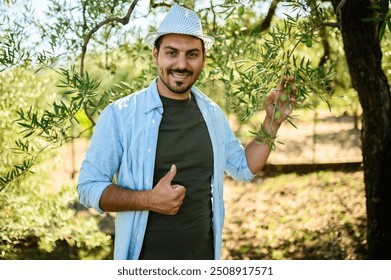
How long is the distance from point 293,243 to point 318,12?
5200mm

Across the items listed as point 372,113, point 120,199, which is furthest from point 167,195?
point 372,113

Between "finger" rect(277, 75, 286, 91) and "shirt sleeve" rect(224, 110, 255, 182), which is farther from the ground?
"finger" rect(277, 75, 286, 91)

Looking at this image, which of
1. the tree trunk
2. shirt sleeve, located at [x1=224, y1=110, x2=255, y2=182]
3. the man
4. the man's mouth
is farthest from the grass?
the man's mouth

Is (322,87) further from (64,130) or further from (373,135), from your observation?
(373,135)

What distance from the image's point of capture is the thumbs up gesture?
2283 mm

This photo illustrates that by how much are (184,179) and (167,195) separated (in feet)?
0.95

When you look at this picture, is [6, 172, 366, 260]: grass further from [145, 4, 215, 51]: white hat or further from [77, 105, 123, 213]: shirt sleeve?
[145, 4, 215, 51]: white hat

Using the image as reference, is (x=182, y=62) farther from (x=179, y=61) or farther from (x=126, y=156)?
(x=126, y=156)

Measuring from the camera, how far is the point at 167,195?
2.29 m

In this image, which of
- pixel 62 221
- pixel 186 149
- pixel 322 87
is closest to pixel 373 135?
pixel 322 87

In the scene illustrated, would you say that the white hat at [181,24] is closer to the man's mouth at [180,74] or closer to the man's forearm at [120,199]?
the man's mouth at [180,74]

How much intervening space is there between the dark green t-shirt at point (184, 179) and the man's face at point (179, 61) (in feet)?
0.46

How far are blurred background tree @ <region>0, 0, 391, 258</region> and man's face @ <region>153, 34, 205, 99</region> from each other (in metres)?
0.24

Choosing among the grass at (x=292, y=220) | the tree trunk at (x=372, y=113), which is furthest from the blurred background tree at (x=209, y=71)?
the grass at (x=292, y=220)
